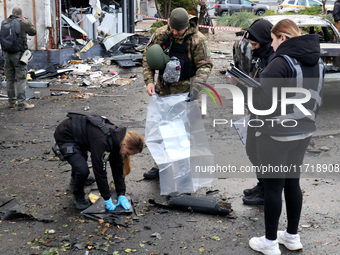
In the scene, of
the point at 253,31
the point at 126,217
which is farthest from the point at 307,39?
the point at 126,217

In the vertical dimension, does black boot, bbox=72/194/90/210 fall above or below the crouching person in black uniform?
below

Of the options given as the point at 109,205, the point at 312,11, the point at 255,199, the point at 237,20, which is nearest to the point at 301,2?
the point at 312,11

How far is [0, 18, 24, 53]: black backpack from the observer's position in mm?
8883

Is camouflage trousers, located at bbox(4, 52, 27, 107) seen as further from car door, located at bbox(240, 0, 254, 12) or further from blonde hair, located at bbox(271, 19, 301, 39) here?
car door, located at bbox(240, 0, 254, 12)

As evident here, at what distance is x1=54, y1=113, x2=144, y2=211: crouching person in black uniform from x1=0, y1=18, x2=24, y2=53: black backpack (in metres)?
4.83

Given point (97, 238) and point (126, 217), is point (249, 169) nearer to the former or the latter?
point (126, 217)

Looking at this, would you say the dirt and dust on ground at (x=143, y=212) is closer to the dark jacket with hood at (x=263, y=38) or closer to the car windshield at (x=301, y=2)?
the dark jacket with hood at (x=263, y=38)

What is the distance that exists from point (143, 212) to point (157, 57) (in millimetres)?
1675

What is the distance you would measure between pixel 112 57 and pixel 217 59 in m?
3.19

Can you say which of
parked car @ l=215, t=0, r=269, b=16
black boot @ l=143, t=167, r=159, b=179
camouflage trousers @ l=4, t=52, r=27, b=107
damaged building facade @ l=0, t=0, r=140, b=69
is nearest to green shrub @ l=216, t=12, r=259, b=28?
parked car @ l=215, t=0, r=269, b=16

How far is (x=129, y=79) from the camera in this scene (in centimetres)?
1172

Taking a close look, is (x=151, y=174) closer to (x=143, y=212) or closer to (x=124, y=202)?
(x=143, y=212)

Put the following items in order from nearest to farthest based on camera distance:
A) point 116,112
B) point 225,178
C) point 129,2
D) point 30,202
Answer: point 30,202
point 225,178
point 116,112
point 129,2

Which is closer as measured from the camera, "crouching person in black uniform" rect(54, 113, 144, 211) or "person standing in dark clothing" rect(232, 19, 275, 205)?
"crouching person in black uniform" rect(54, 113, 144, 211)
